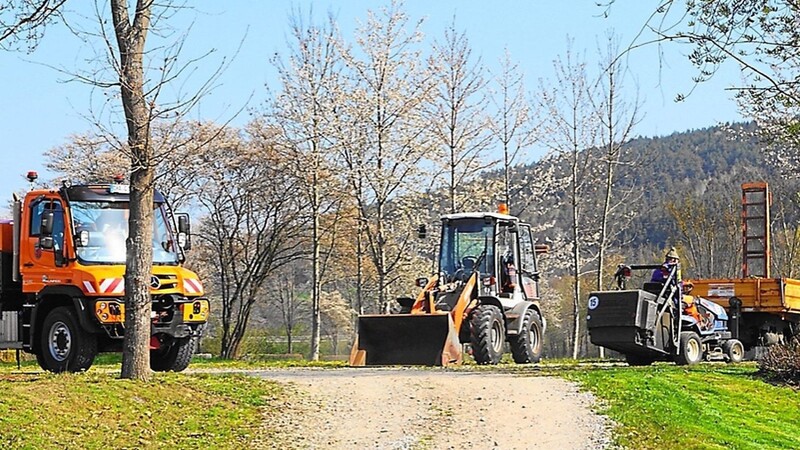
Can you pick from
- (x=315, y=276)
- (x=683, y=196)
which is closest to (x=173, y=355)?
(x=315, y=276)

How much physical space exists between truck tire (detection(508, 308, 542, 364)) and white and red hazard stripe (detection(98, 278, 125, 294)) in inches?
378

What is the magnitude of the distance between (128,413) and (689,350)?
13582mm

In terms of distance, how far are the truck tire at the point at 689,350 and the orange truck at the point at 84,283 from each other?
32.2 ft

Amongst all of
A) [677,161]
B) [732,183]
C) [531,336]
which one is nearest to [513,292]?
[531,336]

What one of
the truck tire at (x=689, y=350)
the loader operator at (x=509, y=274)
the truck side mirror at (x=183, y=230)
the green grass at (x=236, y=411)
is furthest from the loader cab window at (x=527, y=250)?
the truck side mirror at (x=183, y=230)

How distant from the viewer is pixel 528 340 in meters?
22.8

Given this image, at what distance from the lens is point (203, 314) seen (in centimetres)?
1631

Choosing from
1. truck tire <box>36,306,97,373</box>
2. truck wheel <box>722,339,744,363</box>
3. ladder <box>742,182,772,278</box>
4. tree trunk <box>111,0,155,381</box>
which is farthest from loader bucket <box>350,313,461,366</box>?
ladder <box>742,182,772,278</box>

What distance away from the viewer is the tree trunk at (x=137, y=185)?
1234 centimetres

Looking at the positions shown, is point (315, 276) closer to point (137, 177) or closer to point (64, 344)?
point (64, 344)

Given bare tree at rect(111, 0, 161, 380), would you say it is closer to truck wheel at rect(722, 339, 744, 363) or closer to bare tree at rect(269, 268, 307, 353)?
truck wheel at rect(722, 339, 744, 363)

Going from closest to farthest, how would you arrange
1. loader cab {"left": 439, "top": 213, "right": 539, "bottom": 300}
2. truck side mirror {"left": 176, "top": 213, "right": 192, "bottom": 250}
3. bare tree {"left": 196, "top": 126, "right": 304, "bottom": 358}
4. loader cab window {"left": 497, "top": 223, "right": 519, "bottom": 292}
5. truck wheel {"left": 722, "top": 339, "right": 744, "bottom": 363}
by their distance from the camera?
1. truck side mirror {"left": 176, "top": 213, "right": 192, "bottom": 250}
2. loader cab {"left": 439, "top": 213, "right": 539, "bottom": 300}
3. loader cab window {"left": 497, "top": 223, "right": 519, "bottom": 292}
4. truck wheel {"left": 722, "top": 339, "right": 744, "bottom": 363}
5. bare tree {"left": 196, "top": 126, "right": 304, "bottom": 358}

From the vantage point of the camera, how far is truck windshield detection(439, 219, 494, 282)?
22.7 metres

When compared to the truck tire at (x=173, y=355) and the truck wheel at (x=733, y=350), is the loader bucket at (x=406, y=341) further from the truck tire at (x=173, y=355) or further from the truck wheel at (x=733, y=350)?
the truck wheel at (x=733, y=350)
